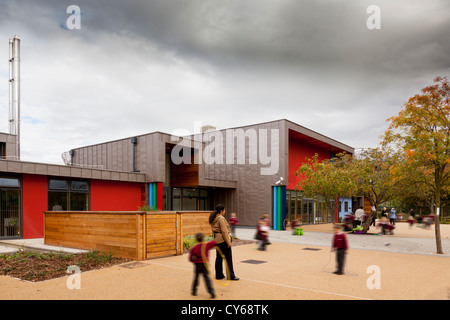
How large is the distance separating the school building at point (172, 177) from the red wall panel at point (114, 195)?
0.06 metres

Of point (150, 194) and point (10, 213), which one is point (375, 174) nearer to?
point (150, 194)

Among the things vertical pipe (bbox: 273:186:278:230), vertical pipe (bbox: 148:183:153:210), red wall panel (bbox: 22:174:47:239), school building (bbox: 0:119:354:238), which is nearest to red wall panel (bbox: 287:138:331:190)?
school building (bbox: 0:119:354:238)

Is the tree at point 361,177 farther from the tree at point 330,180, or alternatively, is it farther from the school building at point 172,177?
the school building at point 172,177

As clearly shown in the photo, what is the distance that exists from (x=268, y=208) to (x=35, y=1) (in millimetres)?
18718

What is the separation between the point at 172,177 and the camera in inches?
1002

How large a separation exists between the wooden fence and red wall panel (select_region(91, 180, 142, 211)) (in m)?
7.03

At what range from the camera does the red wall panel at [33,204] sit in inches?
634

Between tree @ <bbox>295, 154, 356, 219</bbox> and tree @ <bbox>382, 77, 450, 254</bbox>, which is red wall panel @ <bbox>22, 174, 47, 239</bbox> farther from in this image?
tree @ <bbox>382, 77, 450, 254</bbox>

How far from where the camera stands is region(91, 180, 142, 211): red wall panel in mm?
19656

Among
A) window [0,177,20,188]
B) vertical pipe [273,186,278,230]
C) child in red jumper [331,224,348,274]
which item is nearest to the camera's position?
child in red jumper [331,224,348,274]

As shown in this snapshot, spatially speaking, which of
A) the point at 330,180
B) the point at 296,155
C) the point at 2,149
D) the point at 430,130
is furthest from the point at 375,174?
the point at 2,149

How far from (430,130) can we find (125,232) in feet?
37.7
